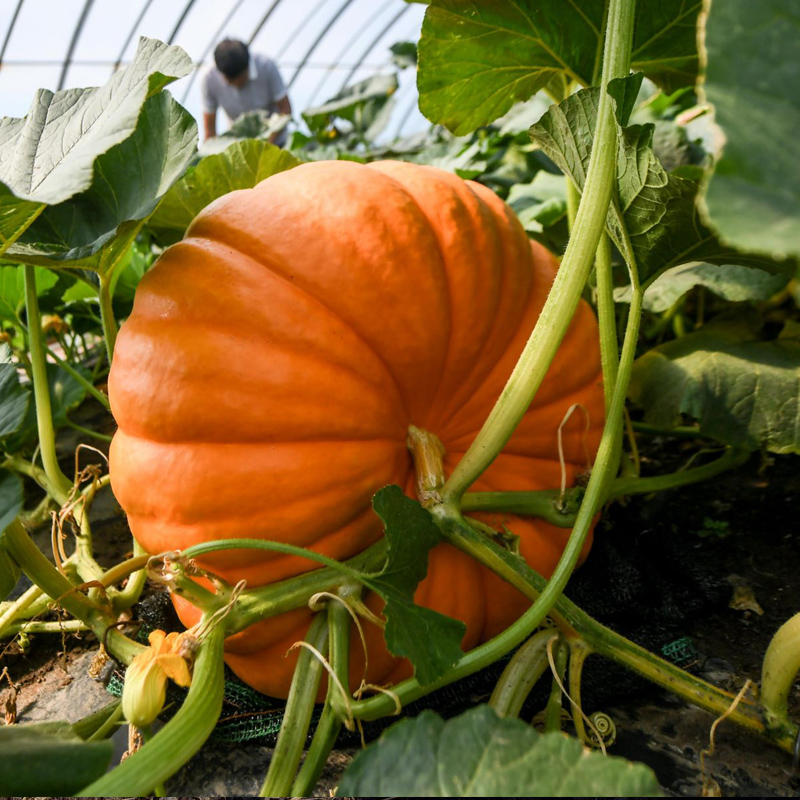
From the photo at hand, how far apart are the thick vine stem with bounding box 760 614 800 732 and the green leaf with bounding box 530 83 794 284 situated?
40 cm

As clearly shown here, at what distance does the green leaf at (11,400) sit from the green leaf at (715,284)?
80 cm

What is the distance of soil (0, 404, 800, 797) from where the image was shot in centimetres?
76

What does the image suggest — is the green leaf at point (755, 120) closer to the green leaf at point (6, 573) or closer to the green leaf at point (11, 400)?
the green leaf at point (11, 400)

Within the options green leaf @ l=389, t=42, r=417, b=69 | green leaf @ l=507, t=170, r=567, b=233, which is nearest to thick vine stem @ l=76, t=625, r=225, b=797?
green leaf @ l=507, t=170, r=567, b=233

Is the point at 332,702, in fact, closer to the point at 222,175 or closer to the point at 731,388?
the point at 731,388

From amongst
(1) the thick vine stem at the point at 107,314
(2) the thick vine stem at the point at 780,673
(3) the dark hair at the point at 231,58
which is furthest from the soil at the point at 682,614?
(3) the dark hair at the point at 231,58

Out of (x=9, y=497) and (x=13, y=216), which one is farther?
(x=13, y=216)

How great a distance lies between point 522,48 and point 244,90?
4.77 meters

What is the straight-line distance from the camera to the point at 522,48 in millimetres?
1065

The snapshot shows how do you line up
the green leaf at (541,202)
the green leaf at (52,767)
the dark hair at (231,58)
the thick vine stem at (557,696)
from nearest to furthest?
1. the green leaf at (52,767)
2. the thick vine stem at (557,696)
3. the green leaf at (541,202)
4. the dark hair at (231,58)

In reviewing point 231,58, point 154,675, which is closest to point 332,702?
point 154,675

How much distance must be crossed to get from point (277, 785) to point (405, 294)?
19.8 inches

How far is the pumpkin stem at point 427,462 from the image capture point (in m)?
0.82

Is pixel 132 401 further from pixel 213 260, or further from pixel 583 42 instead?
pixel 583 42
